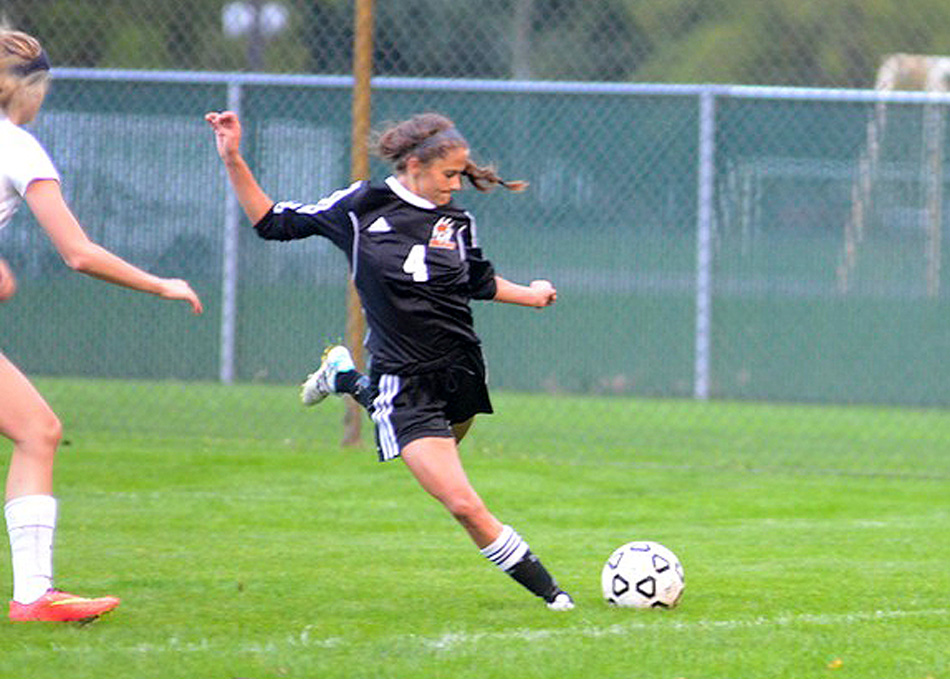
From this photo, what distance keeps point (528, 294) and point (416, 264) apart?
399 mm

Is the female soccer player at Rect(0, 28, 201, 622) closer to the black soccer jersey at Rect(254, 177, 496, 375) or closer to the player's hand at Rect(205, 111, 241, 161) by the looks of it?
the player's hand at Rect(205, 111, 241, 161)

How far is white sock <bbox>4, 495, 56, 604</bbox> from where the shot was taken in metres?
5.55

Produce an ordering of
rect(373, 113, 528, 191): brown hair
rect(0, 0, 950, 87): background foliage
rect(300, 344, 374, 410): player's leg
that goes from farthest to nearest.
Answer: rect(0, 0, 950, 87): background foliage < rect(300, 344, 374, 410): player's leg < rect(373, 113, 528, 191): brown hair

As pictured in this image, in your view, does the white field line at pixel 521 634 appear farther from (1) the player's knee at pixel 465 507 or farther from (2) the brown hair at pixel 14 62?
(2) the brown hair at pixel 14 62

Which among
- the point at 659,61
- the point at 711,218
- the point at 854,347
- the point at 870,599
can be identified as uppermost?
the point at 659,61

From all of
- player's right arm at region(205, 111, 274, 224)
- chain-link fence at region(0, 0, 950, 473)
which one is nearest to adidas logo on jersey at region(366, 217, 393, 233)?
player's right arm at region(205, 111, 274, 224)

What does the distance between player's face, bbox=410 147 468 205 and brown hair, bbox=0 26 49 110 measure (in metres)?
1.33

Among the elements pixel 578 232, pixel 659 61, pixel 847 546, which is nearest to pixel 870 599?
pixel 847 546

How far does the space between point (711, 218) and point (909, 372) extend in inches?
66.4

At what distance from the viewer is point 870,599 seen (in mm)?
6340

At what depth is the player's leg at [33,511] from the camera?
552 cm

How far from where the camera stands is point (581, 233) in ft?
38.7

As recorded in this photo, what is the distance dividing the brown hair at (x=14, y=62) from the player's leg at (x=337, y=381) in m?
1.64

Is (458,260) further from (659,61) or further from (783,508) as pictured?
(659,61)
